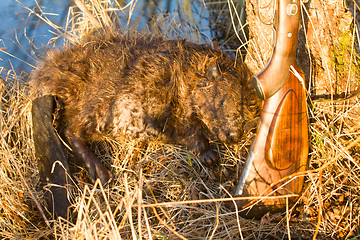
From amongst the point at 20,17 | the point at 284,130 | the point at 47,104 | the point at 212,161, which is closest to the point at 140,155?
the point at 212,161

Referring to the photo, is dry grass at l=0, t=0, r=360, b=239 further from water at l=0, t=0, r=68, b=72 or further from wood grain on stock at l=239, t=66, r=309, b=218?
water at l=0, t=0, r=68, b=72

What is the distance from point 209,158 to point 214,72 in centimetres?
73

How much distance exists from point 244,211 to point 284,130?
62cm

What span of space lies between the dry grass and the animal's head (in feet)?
0.83

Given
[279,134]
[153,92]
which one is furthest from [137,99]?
[279,134]

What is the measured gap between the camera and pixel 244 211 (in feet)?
7.21

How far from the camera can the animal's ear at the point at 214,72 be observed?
2.47 metres

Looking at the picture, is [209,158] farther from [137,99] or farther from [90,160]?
[90,160]

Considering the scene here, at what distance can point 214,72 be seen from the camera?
97.4 inches

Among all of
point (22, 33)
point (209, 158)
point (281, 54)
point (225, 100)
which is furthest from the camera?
point (22, 33)

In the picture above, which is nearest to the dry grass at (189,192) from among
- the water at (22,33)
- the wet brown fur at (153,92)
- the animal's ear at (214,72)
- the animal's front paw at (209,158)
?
the animal's front paw at (209,158)

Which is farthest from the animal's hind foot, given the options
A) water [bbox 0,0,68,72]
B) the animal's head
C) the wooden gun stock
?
the wooden gun stock

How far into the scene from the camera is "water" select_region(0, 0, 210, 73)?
373 centimetres

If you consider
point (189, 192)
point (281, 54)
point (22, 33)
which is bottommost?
point (189, 192)
